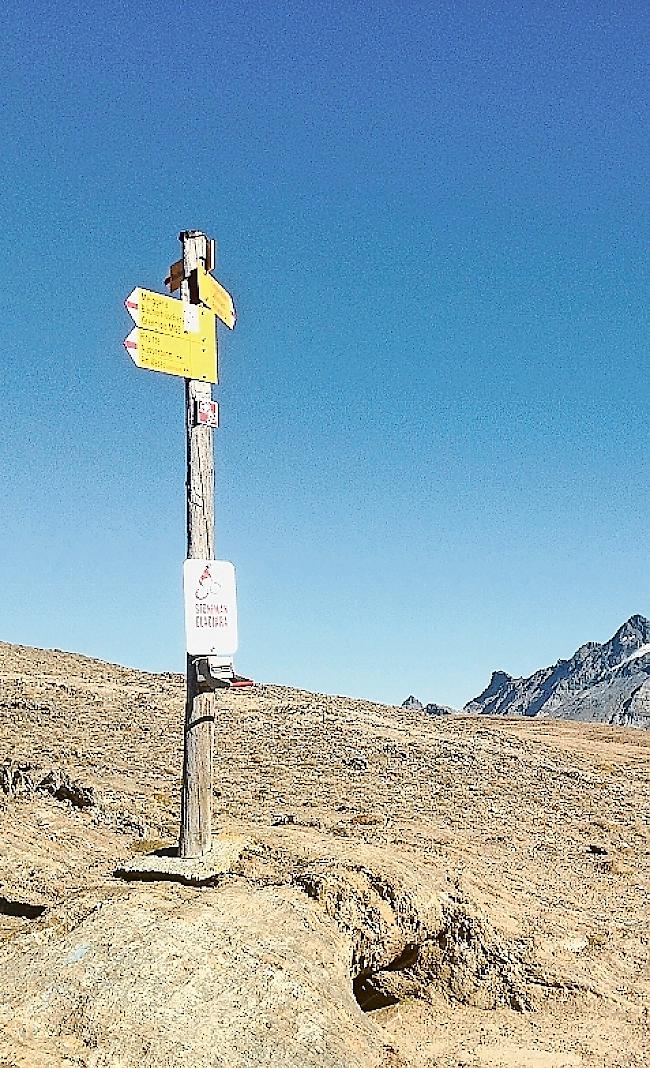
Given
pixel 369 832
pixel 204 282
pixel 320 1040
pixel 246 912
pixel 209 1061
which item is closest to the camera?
pixel 209 1061

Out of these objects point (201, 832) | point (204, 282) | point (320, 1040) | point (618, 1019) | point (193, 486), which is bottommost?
point (618, 1019)

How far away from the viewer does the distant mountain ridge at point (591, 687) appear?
473ft

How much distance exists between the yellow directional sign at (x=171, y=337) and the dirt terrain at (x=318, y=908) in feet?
11.0

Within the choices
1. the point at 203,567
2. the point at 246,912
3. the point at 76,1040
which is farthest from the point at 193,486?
the point at 76,1040

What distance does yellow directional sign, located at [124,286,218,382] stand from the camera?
643 cm

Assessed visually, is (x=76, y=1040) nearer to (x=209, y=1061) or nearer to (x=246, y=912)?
(x=209, y=1061)

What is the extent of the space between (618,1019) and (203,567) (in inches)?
162

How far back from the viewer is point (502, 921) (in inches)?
291

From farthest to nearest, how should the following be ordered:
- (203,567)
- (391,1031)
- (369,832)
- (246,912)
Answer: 1. (369,832)
2. (203,567)
3. (391,1031)
4. (246,912)

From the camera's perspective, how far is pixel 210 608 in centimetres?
648

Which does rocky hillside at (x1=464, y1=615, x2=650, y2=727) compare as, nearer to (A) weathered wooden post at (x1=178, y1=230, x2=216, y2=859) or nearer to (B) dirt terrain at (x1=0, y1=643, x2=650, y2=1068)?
(B) dirt terrain at (x1=0, y1=643, x2=650, y2=1068)

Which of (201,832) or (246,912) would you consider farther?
(201,832)

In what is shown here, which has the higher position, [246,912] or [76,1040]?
[246,912]

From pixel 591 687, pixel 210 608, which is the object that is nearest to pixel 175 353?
pixel 210 608
